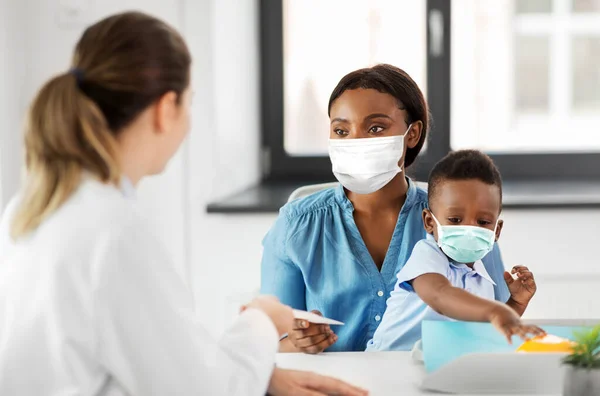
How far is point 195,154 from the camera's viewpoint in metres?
2.73

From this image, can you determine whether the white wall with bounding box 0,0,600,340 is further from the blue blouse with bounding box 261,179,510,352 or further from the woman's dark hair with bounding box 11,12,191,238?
the woman's dark hair with bounding box 11,12,191,238

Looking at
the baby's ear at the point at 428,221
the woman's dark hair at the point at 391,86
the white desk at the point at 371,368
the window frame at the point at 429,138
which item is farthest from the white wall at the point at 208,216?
the white desk at the point at 371,368

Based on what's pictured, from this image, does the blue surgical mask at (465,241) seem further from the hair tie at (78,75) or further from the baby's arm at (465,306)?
the hair tie at (78,75)

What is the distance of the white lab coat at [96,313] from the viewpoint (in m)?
0.98

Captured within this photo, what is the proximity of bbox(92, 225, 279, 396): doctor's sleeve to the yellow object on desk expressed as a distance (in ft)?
1.55

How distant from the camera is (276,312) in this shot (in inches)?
48.5

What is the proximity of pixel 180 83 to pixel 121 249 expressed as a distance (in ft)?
0.87

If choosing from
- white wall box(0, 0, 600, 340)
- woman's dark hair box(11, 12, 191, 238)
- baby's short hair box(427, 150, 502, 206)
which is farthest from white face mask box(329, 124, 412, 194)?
white wall box(0, 0, 600, 340)

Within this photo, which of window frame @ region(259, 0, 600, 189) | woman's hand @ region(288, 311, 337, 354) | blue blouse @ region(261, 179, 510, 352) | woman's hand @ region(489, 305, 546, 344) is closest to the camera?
woman's hand @ region(489, 305, 546, 344)

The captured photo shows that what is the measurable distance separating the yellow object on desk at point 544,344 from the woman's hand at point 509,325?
0.06 feet

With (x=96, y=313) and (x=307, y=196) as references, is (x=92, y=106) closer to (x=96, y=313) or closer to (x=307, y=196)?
(x=96, y=313)

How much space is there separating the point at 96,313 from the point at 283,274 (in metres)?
0.77

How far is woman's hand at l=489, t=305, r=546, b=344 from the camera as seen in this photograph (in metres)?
1.18

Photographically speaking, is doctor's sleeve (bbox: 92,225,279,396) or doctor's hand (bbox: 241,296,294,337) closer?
doctor's sleeve (bbox: 92,225,279,396)
